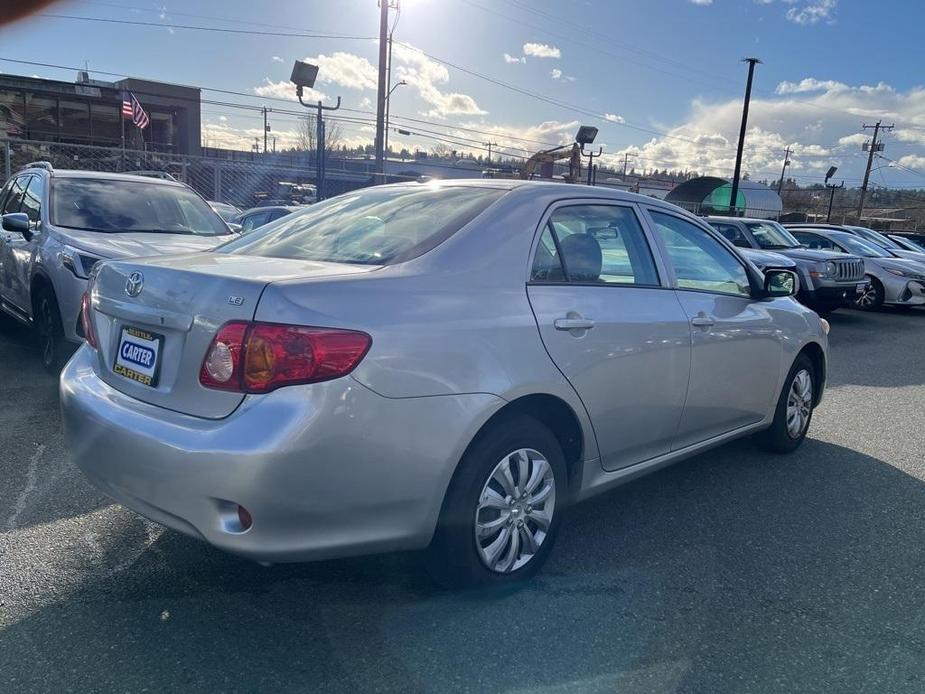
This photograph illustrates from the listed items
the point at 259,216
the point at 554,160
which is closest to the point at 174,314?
the point at 259,216

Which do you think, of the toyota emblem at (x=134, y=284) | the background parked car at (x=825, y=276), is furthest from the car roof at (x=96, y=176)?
the background parked car at (x=825, y=276)

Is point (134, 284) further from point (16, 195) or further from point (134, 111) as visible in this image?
point (134, 111)

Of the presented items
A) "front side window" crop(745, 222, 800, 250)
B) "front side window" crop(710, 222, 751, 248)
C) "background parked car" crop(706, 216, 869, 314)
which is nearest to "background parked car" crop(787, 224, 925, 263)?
"front side window" crop(745, 222, 800, 250)

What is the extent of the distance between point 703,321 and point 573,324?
45.0 inches

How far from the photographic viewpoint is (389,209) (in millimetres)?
3467

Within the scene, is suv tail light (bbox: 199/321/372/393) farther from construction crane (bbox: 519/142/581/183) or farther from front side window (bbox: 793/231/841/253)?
construction crane (bbox: 519/142/581/183)

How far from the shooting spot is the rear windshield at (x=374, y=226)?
298cm

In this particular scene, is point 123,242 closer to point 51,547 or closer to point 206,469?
point 51,547

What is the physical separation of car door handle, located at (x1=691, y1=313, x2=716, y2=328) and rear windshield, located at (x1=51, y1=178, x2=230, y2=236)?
4819 mm

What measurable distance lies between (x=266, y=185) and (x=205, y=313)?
2449 centimetres

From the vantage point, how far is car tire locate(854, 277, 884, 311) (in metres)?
13.9

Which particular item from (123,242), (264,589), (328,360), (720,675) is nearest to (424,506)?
(328,360)

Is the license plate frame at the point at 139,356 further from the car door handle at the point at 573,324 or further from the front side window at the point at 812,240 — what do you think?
the front side window at the point at 812,240

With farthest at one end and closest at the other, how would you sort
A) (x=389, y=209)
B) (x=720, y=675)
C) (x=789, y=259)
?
1. (x=789, y=259)
2. (x=389, y=209)
3. (x=720, y=675)
